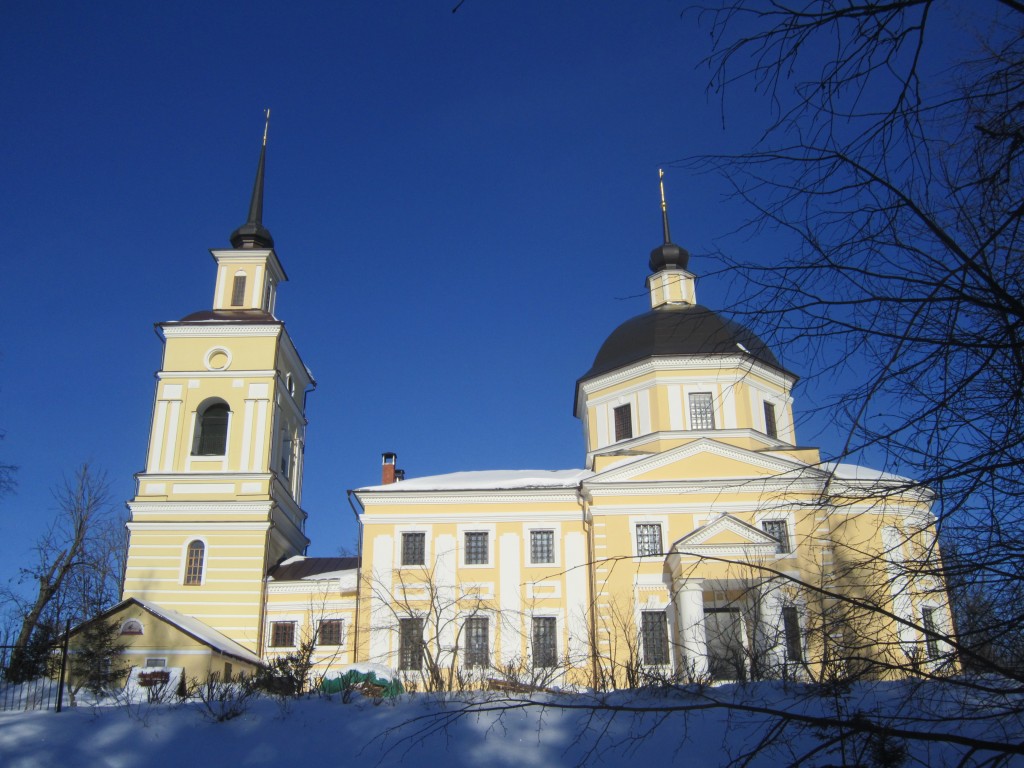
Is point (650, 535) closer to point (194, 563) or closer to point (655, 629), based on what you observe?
point (655, 629)

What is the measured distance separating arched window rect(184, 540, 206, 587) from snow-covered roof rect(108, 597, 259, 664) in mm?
1053

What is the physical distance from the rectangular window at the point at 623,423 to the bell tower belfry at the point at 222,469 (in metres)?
11.3

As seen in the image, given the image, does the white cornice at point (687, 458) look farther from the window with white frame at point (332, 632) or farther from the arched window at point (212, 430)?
the arched window at point (212, 430)

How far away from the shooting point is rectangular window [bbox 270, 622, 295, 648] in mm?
28109

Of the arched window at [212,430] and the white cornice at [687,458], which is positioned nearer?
the white cornice at [687,458]

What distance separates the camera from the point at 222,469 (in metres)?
29.7

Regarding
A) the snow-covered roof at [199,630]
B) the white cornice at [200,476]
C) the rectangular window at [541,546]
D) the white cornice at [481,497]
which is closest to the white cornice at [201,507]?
the white cornice at [200,476]

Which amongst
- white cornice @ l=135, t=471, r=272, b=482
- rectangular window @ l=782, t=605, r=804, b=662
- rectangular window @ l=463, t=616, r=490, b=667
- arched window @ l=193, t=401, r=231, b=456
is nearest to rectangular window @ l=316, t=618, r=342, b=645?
rectangular window @ l=463, t=616, r=490, b=667

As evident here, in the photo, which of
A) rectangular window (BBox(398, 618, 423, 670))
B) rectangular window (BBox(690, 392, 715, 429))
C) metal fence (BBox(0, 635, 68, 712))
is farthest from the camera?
rectangular window (BBox(690, 392, 715, 429))

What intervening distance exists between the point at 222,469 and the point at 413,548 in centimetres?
695

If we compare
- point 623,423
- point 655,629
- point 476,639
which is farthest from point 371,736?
point 623,423

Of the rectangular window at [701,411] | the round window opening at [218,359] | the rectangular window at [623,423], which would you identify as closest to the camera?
the rectangular window at [701,411]

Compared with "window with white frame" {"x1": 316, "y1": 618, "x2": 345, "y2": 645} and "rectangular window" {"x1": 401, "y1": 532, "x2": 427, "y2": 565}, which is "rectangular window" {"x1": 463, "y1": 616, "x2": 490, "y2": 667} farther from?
"window with white frame" {"x1": 316, "y1": 618, "x2": 345, "y2": 645}

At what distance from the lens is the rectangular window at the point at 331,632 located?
2772 centimetres
